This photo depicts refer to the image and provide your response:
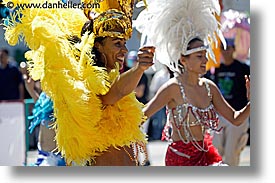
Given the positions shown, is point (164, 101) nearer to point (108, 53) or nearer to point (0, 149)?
point (108, 53)

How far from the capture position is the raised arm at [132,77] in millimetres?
2836

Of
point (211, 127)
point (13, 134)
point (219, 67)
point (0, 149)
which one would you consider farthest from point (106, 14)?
point (219, 67)

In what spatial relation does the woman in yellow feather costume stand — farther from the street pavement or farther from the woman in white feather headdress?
the street pavement

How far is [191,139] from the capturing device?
3.64m

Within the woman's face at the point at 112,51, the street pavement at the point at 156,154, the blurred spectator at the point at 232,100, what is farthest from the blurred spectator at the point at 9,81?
the woman's face at the point at 112,51

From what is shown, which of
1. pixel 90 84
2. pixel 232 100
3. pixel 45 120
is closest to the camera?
pixel 90 84

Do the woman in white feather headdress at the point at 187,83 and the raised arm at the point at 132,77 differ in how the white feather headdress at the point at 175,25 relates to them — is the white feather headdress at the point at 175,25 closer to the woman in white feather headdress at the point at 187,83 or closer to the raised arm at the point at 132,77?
the woman in white feather headdress at the point at 187,83

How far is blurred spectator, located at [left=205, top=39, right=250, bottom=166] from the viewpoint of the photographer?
4723 mm

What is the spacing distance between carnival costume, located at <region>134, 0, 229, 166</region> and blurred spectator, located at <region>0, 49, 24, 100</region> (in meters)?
1.66

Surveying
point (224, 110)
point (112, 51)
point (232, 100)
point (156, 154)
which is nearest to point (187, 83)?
point (224, 110)

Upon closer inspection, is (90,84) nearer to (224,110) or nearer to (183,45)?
(183,45)

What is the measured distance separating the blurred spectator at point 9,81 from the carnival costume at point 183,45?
1.66m

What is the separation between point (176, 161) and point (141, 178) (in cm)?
21

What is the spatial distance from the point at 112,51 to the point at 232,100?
6.38ft
